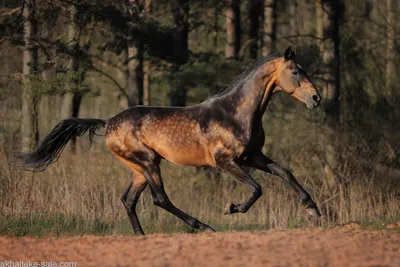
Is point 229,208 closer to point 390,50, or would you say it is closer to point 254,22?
point 390,50

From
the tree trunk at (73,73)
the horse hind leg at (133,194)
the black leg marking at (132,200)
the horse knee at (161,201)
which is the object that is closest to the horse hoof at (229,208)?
the horse knee at (161,201)

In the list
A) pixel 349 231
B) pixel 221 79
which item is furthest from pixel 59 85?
pixel 349 231

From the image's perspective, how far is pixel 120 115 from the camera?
11359 mm

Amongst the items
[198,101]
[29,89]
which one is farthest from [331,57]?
[29,89]

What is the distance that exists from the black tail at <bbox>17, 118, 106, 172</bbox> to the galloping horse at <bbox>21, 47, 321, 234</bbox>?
12.9 inches

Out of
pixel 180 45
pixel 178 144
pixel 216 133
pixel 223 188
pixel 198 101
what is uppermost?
pixel 180 45

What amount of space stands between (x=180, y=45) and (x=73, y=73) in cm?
318

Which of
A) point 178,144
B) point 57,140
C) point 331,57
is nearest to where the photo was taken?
point 178,144

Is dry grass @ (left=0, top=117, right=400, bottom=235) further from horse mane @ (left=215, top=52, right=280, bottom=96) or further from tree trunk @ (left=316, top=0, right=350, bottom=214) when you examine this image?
horse mane @ (left=215, top=52, right=280, bottom=96)

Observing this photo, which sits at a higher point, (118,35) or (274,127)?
(118,35)

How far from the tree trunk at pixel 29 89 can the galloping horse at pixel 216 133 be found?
4.78m

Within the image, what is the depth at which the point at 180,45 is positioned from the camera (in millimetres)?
20688

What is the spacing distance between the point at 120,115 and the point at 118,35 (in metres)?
8.67

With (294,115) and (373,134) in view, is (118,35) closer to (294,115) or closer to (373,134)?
(294,115)
